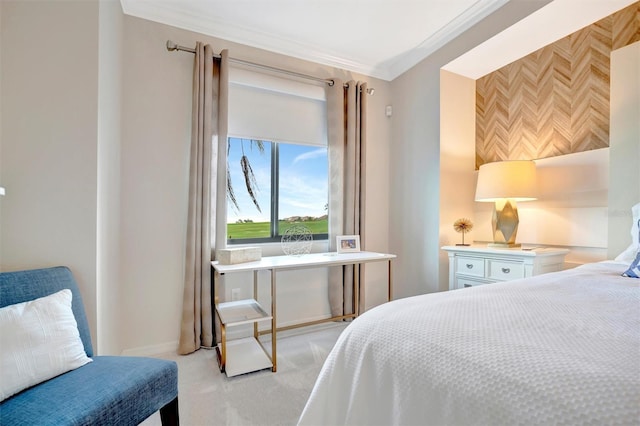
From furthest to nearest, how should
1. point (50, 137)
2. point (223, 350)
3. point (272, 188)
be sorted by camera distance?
point (272, 188)
point (223, 350)
point (50, 137)

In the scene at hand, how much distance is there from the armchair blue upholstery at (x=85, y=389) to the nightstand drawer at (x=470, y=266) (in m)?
2.11

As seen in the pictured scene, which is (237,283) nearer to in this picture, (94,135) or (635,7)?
(94,135)

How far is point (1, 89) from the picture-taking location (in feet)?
4.24

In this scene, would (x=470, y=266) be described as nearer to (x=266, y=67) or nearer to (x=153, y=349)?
(x=266, y=67)

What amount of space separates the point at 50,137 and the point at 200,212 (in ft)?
3.40

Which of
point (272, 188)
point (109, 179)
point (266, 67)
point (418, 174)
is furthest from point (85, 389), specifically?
point (418, 174)

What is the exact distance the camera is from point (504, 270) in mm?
2164

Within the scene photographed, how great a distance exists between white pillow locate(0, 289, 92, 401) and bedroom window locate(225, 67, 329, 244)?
1499 millimetres

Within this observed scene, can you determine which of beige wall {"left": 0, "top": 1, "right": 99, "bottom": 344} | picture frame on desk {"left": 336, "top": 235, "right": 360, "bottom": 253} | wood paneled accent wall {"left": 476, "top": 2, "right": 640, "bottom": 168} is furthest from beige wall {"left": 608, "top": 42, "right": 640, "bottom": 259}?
beige wall {"left": 0, "top": 1, "right": 99, "bottom": 344}

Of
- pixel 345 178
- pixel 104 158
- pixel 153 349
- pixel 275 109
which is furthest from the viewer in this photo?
pixel 345 178

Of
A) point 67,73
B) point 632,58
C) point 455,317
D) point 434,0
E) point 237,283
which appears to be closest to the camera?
point 455,317

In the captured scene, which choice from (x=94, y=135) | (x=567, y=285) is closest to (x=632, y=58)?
(x=567, y=285)

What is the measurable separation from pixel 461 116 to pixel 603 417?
2.82 m

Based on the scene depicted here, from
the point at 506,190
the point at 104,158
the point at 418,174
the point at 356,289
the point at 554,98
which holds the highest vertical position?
the point at 554,98
